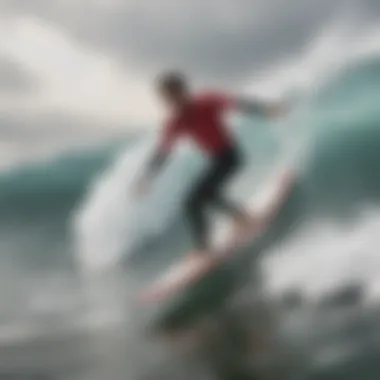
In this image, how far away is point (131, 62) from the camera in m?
1.51

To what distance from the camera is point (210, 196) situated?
1.47 meters

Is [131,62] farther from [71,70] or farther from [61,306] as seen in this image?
[61,306]

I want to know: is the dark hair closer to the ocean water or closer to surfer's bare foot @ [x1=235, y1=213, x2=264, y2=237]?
the ocean water

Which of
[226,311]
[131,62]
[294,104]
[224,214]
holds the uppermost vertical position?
[131,62]

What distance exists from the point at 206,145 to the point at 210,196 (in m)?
0.07

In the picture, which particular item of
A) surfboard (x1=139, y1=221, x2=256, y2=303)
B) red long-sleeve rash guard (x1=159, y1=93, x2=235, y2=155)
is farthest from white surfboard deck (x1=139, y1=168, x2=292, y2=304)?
red long-sleeve rash guard (x1=159, y1=93, x2=235, y2=155)

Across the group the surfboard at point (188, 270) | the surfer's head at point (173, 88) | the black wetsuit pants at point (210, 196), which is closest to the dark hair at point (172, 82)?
the surfer's head at point (173, 88)

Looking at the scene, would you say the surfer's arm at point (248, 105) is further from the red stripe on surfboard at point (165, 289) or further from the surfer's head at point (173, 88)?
the red stripe on surfboard at point (165, 289)

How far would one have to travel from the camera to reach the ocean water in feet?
4.74

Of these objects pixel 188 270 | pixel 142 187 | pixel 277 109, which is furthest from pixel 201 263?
pixel 277 109

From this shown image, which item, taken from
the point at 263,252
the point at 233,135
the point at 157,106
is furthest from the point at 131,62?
the point at 263,252

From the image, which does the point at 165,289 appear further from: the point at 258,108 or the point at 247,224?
the point at 258,108

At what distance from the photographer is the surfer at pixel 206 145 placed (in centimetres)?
147

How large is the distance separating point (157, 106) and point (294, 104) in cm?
19
